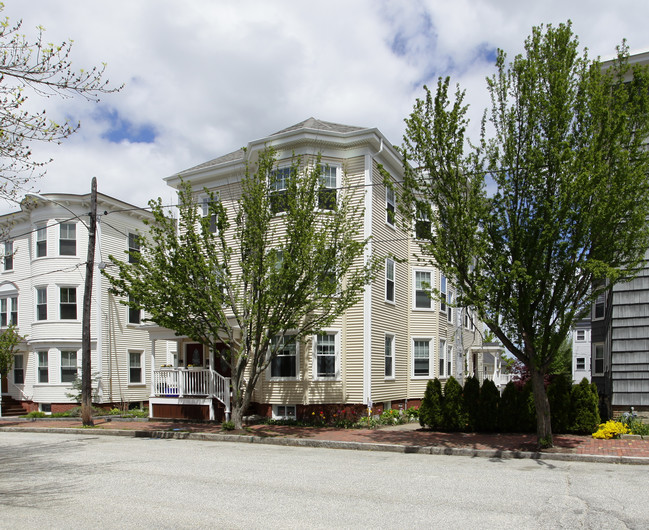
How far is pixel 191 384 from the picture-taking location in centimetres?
2042

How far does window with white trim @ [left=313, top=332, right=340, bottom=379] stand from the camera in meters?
19.0

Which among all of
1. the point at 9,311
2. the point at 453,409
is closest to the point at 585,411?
the point at 453,409

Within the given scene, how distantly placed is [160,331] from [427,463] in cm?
1328

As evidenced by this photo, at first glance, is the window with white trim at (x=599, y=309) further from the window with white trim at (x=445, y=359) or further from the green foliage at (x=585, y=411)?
the green foliage at (x=585, y=411)

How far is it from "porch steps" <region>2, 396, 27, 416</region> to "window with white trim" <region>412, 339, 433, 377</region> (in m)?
18.4

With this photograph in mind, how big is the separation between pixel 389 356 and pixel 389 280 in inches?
111

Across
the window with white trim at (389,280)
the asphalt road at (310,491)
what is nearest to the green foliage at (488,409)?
the asphalt road at (310,491)

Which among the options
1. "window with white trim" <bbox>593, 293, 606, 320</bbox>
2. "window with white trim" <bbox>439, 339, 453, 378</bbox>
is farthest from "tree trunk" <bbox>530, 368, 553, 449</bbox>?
"window with white trim" <bbox>439, 339, 453, 378</bbox>

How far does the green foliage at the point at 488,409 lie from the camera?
16.2 meters

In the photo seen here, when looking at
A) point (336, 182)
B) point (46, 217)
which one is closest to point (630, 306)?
point (336, 182)

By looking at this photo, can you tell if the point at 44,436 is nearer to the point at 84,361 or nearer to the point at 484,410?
the point at 84,361

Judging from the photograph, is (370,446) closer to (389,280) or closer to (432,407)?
(432,407)

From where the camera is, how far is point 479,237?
13.0 meters

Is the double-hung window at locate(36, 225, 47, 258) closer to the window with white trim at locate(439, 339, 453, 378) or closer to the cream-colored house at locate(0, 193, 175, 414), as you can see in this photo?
the cream-colored house at locate(0, 193, 175, 414)
